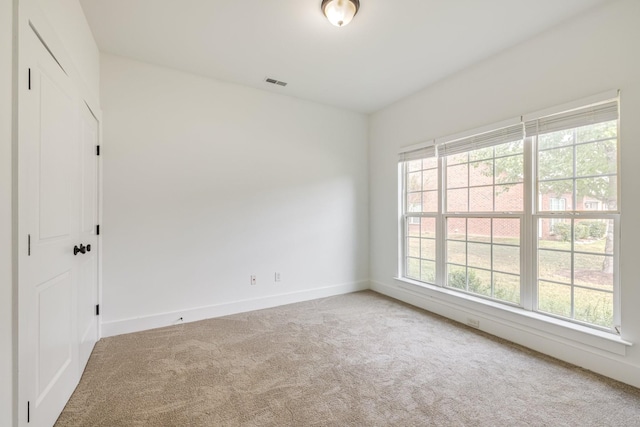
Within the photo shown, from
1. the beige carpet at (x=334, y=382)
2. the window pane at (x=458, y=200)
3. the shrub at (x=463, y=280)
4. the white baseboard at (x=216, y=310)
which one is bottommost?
the beige carpet at (x=334, y=382)

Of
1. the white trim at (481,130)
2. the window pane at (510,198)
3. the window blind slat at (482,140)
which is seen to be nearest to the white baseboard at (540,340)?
the window pane at (510,198)

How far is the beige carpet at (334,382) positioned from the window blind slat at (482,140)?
1988mm

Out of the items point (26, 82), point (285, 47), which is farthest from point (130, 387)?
point (285, 47)

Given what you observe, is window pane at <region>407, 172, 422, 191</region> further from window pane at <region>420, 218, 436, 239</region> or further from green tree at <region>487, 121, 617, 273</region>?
green tree at <region>487, 121, 617, 273</region>

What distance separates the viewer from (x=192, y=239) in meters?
3.27

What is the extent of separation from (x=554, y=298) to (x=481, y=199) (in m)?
1.15

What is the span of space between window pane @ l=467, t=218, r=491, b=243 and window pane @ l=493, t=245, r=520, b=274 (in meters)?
0.15

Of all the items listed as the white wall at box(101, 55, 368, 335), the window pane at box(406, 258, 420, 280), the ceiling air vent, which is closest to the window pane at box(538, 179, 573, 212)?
the window pane at box(406, 258, 420, 280)

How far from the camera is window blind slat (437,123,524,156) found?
2746mm

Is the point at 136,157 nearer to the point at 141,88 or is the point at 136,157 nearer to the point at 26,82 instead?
the point at 141,88

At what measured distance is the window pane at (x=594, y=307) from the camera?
7.35 ft

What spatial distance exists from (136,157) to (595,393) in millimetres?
4411

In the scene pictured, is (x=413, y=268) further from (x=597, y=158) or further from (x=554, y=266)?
(x=597, y=158)

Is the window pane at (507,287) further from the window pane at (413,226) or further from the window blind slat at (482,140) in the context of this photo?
the window blind slat at (482,140)
